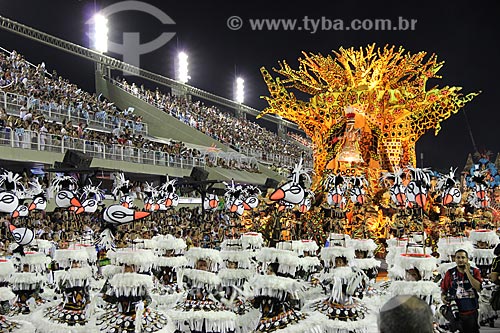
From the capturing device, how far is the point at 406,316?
2.21 m

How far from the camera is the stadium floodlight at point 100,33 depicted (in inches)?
1164

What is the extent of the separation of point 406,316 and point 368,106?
46.9 feet

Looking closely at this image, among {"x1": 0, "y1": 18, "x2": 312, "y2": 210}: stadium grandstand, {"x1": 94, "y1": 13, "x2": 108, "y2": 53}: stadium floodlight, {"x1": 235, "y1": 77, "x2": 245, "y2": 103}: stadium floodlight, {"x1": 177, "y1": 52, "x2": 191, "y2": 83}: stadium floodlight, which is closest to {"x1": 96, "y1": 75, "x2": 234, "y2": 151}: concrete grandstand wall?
{"x1": 0, "y1": 18, "x2": 312, "y2": 210}: stadium grandstand

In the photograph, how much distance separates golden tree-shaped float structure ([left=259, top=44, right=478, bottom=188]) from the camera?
15914 mm

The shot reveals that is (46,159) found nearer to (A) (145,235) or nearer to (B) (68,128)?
(B) (68,128)

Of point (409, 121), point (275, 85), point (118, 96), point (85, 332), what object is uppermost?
point (118, 96)

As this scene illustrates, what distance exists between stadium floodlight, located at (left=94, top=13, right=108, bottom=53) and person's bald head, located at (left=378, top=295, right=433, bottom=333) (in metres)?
28.8

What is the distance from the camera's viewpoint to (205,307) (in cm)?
697

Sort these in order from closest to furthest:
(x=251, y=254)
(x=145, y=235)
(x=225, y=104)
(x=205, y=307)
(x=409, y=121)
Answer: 1. (x=205, y=307)
2. (x=251, y=254)
3. (x=145, y=235)
4. (x=409, y=121)
5. (x=225, y=104)

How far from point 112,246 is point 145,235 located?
231 cm

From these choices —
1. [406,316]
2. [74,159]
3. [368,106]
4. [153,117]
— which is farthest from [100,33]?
[406,316]

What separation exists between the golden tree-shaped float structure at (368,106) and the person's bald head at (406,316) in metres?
13.7

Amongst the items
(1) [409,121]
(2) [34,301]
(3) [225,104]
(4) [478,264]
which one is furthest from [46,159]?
(3) [225,104]

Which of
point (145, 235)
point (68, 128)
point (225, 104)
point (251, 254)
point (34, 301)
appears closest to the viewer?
point (251, 254)
